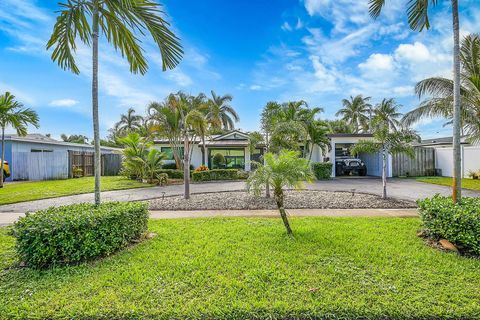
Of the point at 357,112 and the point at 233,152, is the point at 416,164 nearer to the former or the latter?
the point at 233,152

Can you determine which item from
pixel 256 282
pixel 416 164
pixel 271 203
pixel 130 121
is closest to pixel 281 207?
pixel 256 282

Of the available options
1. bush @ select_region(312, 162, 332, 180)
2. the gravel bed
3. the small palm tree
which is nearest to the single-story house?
bush @ select_region(312, 162, 332, 180)

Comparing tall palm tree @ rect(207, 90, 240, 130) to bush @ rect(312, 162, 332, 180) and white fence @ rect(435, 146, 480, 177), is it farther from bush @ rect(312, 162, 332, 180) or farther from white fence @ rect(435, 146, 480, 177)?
white fence @ rect(435, 146, 480, 177)

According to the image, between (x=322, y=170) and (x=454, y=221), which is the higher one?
(x=322, y=170)

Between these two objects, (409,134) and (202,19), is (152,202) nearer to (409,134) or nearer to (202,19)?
(202,19)

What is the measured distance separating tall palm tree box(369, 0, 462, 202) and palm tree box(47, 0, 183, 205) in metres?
5.46

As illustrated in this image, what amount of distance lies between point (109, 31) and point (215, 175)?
1305 centimetres

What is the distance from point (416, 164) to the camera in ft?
62.7

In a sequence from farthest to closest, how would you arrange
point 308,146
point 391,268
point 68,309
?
point 308,146 → point 391,268 → point 68,309

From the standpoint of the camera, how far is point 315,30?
10.4 metres

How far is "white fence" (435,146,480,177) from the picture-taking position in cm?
1634

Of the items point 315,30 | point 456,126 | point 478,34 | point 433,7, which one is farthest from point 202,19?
point 478,34

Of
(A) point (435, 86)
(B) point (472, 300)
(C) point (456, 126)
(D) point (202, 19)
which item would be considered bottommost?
(B) point (472, 300)

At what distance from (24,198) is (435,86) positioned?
17.9 m
